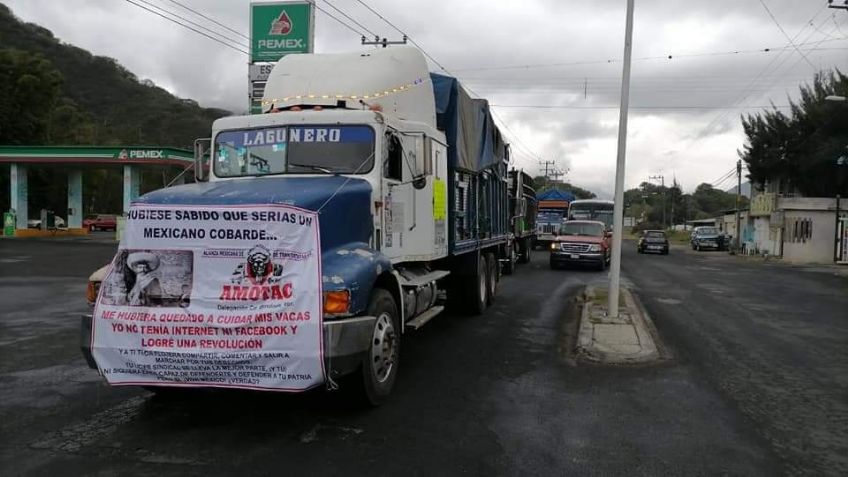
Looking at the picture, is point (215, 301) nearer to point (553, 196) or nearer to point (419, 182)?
point (419, 182)

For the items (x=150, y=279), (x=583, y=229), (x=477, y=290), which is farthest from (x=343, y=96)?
(x=583, y=229)

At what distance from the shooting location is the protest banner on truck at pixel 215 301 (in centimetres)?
504

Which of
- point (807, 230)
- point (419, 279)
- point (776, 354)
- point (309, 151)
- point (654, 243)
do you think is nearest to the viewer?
point (309, 151)

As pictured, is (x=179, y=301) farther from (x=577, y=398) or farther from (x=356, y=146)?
(x=577, y=398)

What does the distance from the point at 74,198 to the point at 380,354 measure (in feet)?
150

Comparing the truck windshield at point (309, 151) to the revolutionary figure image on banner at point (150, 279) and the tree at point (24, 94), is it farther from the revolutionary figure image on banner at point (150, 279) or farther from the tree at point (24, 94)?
the tree at point (24, 94)

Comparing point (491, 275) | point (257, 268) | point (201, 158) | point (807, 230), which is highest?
point (201, 158)

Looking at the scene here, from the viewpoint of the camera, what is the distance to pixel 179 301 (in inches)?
202

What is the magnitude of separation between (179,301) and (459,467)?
8.08 ft

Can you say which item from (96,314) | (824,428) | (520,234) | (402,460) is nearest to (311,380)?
(402,460)

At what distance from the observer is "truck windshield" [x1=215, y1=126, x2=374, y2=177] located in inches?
271

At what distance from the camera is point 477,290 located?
11.5 m

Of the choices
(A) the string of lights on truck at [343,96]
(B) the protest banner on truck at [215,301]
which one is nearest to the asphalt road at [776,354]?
(B) the protest banner on truck at [215,301]

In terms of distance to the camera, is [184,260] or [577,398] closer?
[184,260]
